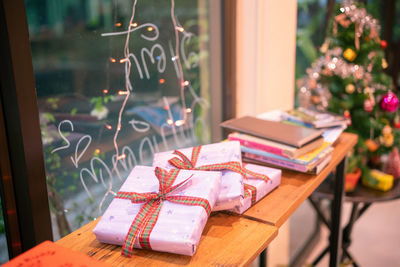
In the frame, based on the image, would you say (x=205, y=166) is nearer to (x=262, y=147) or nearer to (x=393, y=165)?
(x=262, y=147)

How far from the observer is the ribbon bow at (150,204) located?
749mm

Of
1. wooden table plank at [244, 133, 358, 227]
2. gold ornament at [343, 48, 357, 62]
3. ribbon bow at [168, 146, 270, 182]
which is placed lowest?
wooden table plank at [244, 133, 358, 227]

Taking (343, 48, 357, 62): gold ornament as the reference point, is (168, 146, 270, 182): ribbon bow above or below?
below

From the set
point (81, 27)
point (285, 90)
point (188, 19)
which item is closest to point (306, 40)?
point (285, 90)

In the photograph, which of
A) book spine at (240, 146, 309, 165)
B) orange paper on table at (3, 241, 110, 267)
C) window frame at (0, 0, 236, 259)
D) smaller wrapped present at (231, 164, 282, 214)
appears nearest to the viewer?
orange paper on table at (3, 241, 110, 267)

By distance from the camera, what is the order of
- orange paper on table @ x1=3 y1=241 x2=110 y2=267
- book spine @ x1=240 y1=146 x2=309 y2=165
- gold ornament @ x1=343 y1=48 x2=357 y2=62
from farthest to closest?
gold ornament @ x1=343 y1=48 x2=357 y2=62 < book spine @ x1=240 y1=146 x2=309 y2=165 < orange paper on table @ x1=3 y1=241 x2=110 y2=267

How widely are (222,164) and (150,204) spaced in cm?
22

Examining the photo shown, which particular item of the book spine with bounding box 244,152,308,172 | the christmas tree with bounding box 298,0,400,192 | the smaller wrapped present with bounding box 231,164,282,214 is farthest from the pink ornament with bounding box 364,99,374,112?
the smaller wrapped present with bounding box 231,164,282,214

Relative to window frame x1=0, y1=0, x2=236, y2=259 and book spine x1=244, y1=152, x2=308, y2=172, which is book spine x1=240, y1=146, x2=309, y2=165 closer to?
book spine x1=244, y1=152, x2=308, y2=172

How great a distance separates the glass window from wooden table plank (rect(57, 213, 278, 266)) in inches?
9.0

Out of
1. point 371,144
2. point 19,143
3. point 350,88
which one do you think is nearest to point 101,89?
point 19,143

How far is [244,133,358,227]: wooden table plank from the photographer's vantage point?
2.97 feet

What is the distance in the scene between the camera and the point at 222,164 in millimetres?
928

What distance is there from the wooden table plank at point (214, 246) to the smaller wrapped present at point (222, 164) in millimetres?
50
